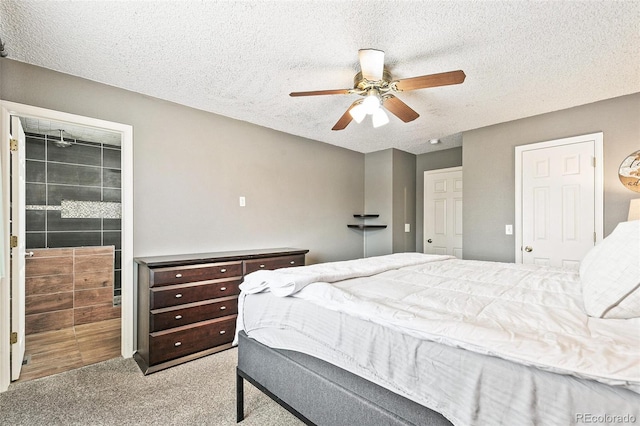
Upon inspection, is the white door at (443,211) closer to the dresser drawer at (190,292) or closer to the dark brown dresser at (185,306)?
the dark brown dresser at (185,306)

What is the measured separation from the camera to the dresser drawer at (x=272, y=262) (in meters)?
3.13

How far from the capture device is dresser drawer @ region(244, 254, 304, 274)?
3.13 metres

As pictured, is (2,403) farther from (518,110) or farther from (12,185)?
(518,110)

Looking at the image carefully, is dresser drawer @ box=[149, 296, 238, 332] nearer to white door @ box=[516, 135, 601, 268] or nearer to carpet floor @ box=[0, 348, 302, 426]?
carpet floor @ box=[0, 348, 302, 426]

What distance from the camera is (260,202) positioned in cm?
383

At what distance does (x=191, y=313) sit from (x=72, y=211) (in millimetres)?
2583

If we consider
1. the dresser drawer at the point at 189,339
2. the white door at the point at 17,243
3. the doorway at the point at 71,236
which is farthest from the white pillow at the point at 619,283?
the doorway at the point at 71,236

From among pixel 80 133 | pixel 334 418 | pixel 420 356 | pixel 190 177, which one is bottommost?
pixel 334 418

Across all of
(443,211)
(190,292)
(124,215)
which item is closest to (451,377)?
(190,292)

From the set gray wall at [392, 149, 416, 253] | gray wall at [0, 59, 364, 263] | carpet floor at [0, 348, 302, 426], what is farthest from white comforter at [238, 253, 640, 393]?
gray wall at [392, 149, 416, 253]

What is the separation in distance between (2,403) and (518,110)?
495 centimetres

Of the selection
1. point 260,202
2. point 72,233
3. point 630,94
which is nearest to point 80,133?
point 72,233

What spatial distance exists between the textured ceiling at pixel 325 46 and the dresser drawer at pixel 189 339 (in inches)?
83.9

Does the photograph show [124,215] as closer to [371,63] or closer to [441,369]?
[371,63]
